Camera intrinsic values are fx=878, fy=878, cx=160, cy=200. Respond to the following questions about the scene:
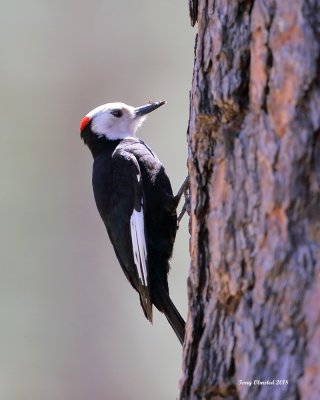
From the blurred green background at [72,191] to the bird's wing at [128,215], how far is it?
326 centimetres

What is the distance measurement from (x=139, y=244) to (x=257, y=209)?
7.01 ft

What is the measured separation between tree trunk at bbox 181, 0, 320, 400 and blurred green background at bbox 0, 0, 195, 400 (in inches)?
208

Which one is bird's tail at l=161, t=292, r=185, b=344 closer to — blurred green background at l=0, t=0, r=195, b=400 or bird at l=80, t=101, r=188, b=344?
bird at l=80, t=101, r=188, b=344

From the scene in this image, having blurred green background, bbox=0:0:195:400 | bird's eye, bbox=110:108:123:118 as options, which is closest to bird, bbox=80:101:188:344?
bird's eye, bbox=110:108:123:118

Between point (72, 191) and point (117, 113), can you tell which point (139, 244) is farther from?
point (72, 191)

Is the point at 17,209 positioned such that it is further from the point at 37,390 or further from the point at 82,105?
the point at 37,390

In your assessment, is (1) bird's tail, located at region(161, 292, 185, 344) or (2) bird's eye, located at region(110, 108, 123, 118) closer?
(1) bird's tail, located at region(161, 292, 185, 344)

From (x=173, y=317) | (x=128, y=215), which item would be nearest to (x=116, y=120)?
(x=128, y=215)

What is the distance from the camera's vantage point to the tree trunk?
2.64m

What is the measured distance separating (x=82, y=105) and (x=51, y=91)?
1.22ft

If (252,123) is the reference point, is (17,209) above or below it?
below

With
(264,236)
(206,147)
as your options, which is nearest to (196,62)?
(206,147)

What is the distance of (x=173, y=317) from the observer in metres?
4.64

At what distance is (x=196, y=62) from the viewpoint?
3.15 meters
